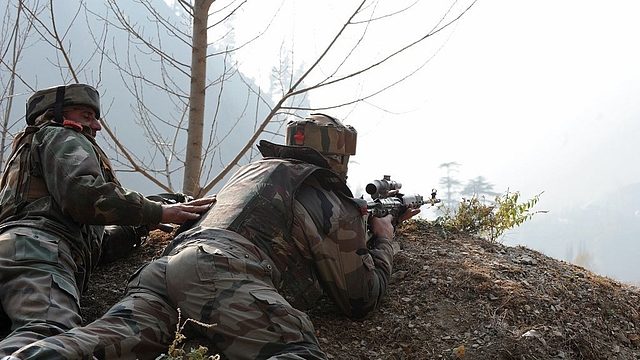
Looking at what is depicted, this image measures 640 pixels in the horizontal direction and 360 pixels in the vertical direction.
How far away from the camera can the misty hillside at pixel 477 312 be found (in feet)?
12.4

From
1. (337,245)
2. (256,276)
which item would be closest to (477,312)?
(337,245)

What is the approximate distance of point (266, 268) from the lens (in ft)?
10.9

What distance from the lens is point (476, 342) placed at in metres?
3.83

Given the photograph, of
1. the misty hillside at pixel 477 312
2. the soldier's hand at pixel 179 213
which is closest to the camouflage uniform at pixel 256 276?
the soldier's hand at pixel 179 213

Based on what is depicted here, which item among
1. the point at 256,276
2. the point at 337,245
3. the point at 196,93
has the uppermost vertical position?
the point at 196,93

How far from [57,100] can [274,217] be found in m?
1.82

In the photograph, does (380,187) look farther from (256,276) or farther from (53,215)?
(53,215)

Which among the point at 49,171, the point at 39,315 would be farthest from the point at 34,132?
the point at 39,315

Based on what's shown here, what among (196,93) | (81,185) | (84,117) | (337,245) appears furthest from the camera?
(196,93)

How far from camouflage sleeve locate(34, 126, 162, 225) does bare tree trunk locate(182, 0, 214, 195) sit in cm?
293

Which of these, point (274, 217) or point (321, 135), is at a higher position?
point (321, 135)

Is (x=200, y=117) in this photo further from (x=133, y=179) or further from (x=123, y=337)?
(x=133, y=179)

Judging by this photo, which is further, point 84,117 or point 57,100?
point 84,117

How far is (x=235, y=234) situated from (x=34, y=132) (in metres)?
1.65
